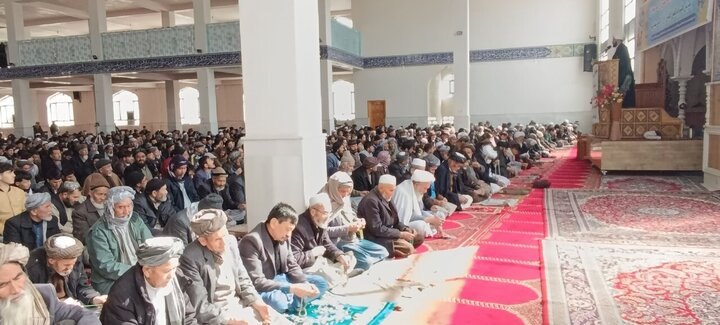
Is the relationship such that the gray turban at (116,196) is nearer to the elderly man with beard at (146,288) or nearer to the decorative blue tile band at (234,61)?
the elderly man with beard at (146,288)

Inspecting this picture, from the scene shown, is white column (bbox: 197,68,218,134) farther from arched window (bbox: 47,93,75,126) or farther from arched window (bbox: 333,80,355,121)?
arched window (bbox: 47,93,75,126)

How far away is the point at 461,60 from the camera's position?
1159 cm

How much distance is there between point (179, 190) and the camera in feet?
15.1

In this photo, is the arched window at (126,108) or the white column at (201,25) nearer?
the white column at (201,25)

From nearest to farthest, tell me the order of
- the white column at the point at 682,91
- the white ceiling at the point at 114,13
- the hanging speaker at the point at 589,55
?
the white column at the point at 682,91 → the white ceiling at the point at 114,13 → the hanging speaker at the point at 589,55

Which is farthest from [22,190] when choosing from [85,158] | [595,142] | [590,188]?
[595,142]

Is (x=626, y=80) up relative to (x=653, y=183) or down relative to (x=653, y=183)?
up

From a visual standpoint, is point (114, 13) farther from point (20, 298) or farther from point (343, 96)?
point (20, 298)

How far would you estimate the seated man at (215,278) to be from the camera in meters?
2.19

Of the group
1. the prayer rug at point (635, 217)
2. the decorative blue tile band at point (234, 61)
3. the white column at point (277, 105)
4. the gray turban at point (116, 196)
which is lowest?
the prayer rug at point (635, 217)

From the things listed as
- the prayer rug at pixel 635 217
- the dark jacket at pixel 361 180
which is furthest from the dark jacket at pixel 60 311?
the dark jacket at pixel 361 180

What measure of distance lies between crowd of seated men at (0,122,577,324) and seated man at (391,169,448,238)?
11 mm

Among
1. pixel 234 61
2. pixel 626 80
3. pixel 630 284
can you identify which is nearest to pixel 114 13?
pixel 234 61

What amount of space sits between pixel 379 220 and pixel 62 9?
11.6 meters
